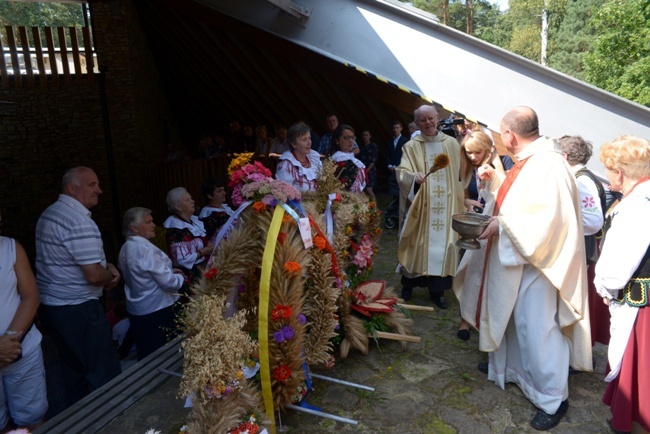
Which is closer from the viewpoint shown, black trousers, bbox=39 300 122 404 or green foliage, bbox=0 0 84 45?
black trousers, bbox=39 300 122 404

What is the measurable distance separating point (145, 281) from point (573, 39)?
3823 centimetres

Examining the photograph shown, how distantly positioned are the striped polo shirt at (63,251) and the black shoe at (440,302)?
127 inches

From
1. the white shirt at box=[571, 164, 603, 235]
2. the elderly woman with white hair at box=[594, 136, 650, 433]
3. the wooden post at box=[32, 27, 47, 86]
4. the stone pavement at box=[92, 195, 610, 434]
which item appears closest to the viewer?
the elderly woman with white hair at box=[594, 136, 650, 433]

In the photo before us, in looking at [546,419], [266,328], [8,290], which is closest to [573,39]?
[546,419]

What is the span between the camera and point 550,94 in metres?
4.97

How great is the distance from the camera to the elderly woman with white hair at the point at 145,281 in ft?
12.1

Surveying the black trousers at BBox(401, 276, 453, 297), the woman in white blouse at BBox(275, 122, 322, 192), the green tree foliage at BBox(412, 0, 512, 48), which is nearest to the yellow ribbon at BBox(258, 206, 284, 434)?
the woman in white blouse at BBox(275, 122, 322, 192)

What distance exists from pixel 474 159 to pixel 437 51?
68.2 inches

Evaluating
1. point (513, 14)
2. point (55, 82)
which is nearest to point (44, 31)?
point (55, 82)

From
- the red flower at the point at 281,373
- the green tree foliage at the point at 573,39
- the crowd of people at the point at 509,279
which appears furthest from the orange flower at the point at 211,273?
the green tree foliage at the point at 573,39

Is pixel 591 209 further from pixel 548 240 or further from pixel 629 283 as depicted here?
pixel 629 283

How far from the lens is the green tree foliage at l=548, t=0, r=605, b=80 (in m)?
34.2

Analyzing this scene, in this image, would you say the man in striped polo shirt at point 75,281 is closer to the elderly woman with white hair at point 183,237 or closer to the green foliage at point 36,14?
the elderly woman with white hair at point 183,237

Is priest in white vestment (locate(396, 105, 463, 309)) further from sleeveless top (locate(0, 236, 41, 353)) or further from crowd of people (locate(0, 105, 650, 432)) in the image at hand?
sleeveless top (locate(0, 236, 41, 353))
